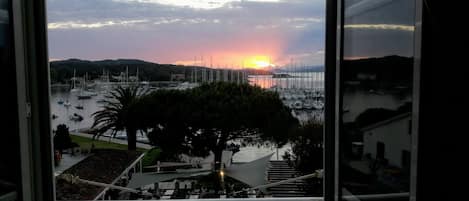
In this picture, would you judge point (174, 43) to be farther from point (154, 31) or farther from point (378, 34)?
point (378, 34)

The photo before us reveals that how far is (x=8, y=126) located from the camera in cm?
181

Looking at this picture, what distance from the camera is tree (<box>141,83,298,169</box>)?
117 inches

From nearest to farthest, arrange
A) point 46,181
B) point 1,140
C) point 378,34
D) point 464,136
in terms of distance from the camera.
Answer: point 464,136, point 378,34, point 1,140, point 46,181

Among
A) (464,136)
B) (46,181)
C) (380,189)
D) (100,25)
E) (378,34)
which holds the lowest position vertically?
(46,181)

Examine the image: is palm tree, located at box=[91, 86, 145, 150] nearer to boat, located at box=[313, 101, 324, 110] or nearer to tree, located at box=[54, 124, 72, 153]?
tree, located at box=[54, 124, 72, 153]

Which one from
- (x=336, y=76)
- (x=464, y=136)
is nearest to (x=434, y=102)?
(x=464, y=136)

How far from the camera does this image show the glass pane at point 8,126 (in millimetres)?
1761

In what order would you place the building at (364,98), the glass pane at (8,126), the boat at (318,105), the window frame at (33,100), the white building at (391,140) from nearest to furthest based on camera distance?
the building at (364,98) < the white building at (391,140) < the glass pane at (8,126) < the window frame at (33,100) < the boat at (318,105)

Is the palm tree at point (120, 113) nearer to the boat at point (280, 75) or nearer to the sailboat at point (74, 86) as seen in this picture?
the sailboat at point (74, 86)

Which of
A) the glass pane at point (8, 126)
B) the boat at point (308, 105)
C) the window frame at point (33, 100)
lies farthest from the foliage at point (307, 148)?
the glass pane at point (8, 126)

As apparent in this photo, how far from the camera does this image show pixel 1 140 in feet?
5.72

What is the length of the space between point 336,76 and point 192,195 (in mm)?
1626

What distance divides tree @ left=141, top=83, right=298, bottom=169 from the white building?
1.44m

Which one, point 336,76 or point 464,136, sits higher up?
point 336,76
